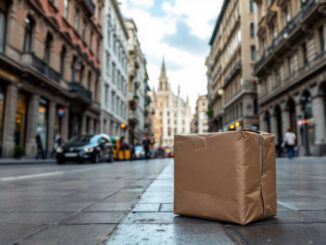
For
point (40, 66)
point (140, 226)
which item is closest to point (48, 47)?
point (40, 66)

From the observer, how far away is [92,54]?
3234 centimetres

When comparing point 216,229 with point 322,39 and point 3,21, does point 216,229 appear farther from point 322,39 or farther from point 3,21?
point 322,39

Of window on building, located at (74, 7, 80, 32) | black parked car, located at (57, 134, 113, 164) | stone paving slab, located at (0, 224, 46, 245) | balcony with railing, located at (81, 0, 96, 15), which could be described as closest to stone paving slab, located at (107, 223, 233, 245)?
stone paving slab, located at (0, 224, 46, 245)

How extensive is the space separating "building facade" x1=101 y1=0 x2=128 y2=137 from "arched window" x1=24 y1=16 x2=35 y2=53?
14.8 meters

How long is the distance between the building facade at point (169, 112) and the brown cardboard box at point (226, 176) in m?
143

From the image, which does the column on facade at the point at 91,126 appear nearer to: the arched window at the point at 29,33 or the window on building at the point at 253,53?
the arched window at the point at 29,33

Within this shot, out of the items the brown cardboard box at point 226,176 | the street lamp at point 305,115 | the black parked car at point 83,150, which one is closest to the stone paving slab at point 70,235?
the brown cardboard box at point 226,176

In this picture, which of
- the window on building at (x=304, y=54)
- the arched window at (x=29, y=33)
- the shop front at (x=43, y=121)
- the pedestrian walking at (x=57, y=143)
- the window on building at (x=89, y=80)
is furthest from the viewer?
the window on building at (x=89, y=80)

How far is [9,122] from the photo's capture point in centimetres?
1716

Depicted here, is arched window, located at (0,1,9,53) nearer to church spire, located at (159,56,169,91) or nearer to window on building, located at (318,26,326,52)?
window on building, located at (318,26,326,52)

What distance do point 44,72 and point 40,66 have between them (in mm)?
658

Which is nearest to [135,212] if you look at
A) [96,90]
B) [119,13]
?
[96,90]

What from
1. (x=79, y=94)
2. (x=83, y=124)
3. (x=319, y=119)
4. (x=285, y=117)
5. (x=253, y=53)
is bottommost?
(x=319, y=119)

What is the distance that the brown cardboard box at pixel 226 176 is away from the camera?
81.4 inches
